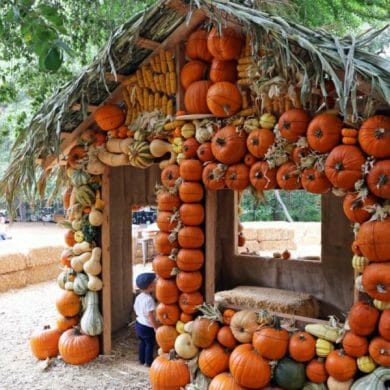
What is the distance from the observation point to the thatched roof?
142 inches

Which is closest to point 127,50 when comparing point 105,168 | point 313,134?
point 105,168

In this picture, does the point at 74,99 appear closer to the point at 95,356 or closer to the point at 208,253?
the point at 208,253

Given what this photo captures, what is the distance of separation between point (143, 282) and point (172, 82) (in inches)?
96.9

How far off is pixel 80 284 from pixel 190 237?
6.53 ft

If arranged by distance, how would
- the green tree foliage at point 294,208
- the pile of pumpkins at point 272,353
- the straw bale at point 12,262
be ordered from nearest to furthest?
the pile of pumpkins at point 272,353 → the straw bale at point 12,262 → the green tree foliage at point 294,208

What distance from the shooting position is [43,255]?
11445mm

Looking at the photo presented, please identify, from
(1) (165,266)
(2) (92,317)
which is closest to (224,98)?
(1) (165,266)

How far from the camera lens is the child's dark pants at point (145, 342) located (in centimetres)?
A: 580

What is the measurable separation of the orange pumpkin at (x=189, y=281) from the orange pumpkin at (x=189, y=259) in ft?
0.18

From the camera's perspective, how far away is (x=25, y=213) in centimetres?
2441

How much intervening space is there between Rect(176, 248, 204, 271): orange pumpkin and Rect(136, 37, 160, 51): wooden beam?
2237mm

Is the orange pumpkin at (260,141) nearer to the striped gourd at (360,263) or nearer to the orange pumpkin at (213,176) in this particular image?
the orange pumpkin at (213,176)

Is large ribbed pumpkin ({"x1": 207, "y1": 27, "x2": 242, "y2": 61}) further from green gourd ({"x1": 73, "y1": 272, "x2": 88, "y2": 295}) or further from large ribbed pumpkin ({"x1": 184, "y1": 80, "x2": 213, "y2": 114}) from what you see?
green gourd ({"x1": 73, "y1": 272, "x2": 88, "y2": 295})

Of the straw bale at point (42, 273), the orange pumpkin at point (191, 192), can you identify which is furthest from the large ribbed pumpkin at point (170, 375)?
the straw bale at point (42, 273)
